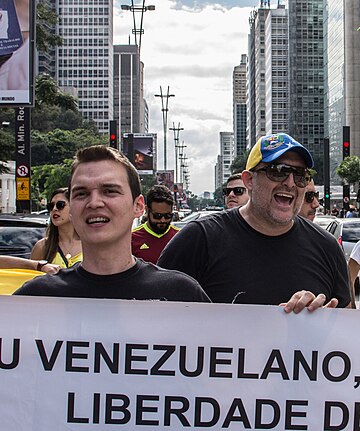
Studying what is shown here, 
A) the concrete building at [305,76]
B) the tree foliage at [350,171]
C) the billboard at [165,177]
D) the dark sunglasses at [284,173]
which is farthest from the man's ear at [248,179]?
the concrete building at [305,76]

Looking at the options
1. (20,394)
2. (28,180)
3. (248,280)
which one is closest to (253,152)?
(248,280)

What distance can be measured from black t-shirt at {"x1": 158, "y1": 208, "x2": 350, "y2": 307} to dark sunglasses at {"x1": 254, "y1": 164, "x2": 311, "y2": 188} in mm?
211

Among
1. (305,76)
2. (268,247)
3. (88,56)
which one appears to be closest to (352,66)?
(305,76)

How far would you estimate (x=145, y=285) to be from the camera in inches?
104

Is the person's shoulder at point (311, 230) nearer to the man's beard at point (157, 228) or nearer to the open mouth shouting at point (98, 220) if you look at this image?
the open mouth shouting at point (98, 220)

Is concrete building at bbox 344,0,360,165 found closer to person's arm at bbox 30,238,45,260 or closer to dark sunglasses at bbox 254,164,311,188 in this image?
person's arm at bbox 30,238,45,260

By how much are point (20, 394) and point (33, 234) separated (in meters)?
6.56

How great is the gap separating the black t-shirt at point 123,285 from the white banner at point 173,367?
5 centimetres

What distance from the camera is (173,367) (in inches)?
102

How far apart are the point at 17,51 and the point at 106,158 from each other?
15036 millimetres

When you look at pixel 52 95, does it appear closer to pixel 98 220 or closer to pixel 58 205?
pixel 58 205

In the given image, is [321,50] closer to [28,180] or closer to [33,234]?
[28,180]

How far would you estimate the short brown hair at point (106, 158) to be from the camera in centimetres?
272

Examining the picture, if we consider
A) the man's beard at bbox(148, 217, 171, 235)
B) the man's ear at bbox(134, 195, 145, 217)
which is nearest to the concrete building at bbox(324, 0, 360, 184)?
the man's beard at bbox(148, 217, 171, 235)
